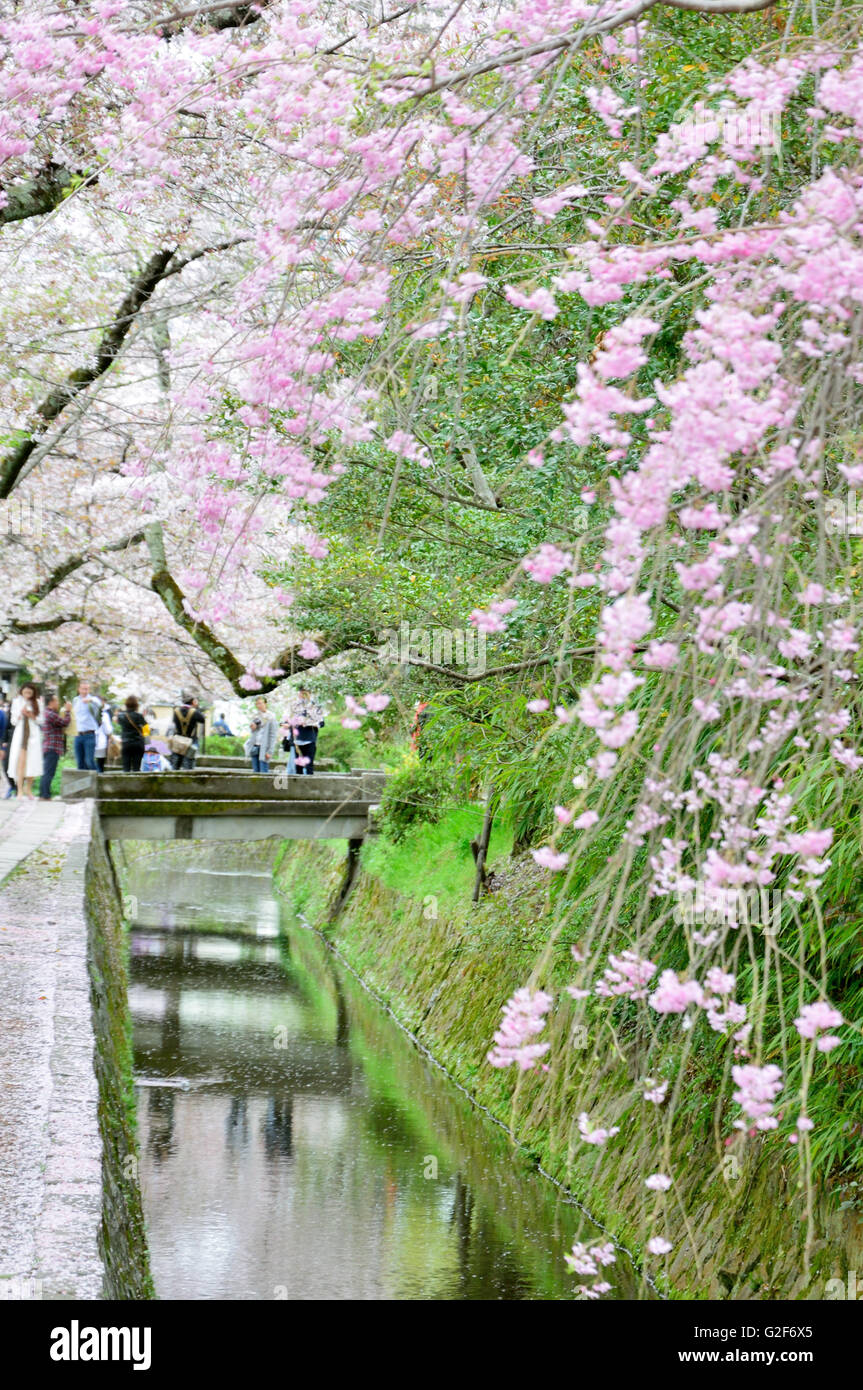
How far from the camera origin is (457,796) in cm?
1104

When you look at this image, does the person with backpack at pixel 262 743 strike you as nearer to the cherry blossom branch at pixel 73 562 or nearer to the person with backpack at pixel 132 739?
the person with backpack at pixel 132 739

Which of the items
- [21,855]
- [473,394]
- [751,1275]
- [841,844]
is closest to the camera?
[841,844]

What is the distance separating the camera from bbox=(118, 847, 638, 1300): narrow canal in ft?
22.4

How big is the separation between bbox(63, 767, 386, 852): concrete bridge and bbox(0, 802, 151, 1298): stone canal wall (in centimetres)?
720

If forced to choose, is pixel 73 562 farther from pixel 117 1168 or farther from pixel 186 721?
pixel 117 1168

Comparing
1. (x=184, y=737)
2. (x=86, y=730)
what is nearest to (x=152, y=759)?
(x=184, y=737)

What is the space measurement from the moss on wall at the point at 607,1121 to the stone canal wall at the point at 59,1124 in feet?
4.16

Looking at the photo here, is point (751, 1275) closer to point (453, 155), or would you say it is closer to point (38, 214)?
point (453, 155)

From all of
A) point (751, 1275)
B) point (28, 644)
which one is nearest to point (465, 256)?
point (751, 1275)

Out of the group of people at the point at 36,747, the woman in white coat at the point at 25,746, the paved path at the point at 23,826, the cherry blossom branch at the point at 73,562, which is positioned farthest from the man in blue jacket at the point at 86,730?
the cherry blossom branch at the point at 73,562

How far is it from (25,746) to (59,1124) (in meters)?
12.2

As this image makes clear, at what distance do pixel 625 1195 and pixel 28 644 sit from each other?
18.4m

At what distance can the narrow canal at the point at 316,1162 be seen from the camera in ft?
22.4

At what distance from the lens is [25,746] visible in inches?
623
